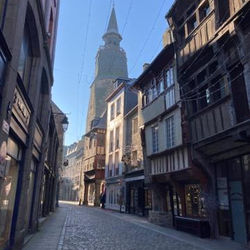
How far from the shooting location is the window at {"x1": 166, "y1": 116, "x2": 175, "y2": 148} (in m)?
12.3

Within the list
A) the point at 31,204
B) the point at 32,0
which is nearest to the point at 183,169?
the point at 31,204

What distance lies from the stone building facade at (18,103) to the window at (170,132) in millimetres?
5639

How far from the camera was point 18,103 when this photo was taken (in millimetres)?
6250

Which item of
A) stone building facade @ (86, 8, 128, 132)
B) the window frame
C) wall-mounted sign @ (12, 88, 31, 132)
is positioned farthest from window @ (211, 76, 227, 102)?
stone building facade @ (86, 8, 128, 132)

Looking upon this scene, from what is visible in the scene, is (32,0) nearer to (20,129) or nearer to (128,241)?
(20,129)

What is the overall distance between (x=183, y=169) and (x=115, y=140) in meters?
16.9

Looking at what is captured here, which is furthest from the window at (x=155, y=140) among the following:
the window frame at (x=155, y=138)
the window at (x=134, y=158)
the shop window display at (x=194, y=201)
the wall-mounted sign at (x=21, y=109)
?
the window at (x=134, y=158)

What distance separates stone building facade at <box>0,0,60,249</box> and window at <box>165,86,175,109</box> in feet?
18.3

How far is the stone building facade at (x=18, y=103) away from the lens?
16.7 feet

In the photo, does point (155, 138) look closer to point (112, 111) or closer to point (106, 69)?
point (112, 111)

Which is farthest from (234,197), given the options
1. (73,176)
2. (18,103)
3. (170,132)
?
(73,176)

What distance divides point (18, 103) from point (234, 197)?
7.31 m

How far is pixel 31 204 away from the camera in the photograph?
32.3 feet

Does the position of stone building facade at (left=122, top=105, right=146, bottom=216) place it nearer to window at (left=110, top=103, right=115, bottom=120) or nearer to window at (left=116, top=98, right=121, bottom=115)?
window at (left=116, top=98, right=121, bottom=115)
